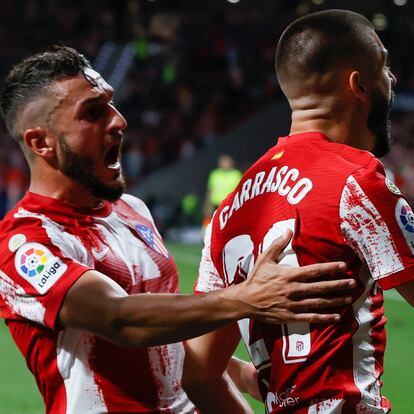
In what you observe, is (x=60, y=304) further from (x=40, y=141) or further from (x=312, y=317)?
(x=312, y=317)

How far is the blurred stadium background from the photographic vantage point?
22.0m

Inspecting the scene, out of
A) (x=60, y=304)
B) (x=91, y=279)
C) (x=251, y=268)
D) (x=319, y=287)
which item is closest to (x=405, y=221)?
(x=319, y=287)

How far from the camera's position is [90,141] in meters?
2.99

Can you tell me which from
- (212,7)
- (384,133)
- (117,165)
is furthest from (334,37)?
(212,7)

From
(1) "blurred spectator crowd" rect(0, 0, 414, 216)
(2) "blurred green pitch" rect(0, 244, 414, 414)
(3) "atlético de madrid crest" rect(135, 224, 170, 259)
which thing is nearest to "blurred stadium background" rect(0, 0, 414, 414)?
(1) "blurred spectator crowd" rect(0, 0, 414, 216)

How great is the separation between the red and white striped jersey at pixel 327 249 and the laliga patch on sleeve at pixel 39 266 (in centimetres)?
62

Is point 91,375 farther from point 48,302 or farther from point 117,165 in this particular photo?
point 117,165

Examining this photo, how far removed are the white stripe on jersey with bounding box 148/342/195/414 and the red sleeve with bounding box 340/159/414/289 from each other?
32.4 inches

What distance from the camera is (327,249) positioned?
2656 mm

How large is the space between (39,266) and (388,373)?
543 cm

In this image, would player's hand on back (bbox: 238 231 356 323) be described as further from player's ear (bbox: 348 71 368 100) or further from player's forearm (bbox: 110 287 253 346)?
player's ear (bbox: 348 71 368 100)

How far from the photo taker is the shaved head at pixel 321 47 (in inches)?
114

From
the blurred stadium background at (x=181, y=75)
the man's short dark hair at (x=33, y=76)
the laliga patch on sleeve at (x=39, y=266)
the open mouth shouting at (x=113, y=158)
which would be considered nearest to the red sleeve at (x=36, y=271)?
the laliga patch on sleeve at (x=39, y=266)

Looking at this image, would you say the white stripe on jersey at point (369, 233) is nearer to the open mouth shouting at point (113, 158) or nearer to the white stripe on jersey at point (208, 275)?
the white stripe on jersey at point (208, 275)
